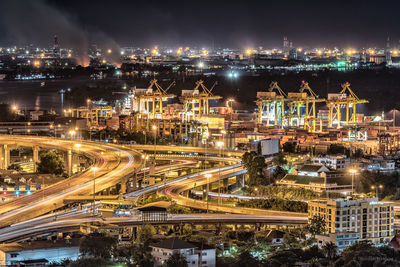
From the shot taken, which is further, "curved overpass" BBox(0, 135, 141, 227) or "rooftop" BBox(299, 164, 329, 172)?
"rooftop" BBox(299, 164, 329, 172)

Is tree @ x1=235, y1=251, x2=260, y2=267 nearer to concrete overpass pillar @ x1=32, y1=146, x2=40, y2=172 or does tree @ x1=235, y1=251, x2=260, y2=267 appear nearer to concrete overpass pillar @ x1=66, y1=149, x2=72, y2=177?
concrete overpass pillar @ x1=66, y1=149, x2=72, y2=177

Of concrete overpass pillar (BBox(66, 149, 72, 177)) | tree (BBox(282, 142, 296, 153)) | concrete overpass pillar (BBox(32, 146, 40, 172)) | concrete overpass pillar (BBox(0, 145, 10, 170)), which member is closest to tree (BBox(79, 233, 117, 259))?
concrete overpass pillar (BBox(66, 149, 72, 177))

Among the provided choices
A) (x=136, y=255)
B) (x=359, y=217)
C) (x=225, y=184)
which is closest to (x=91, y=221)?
(x=136, y=255)

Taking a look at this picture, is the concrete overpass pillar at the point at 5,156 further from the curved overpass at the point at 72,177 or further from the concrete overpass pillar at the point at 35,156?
the concrete overpass pillar at the point at 35,156

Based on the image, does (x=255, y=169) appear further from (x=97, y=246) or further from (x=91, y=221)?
(x=97, y=246)

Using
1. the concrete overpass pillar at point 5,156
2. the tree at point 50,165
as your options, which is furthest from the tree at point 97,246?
the concrete overpass pillar at point 5,156

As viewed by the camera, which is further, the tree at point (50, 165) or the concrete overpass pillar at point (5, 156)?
the concrete overpass pillar at point (5, 156)
